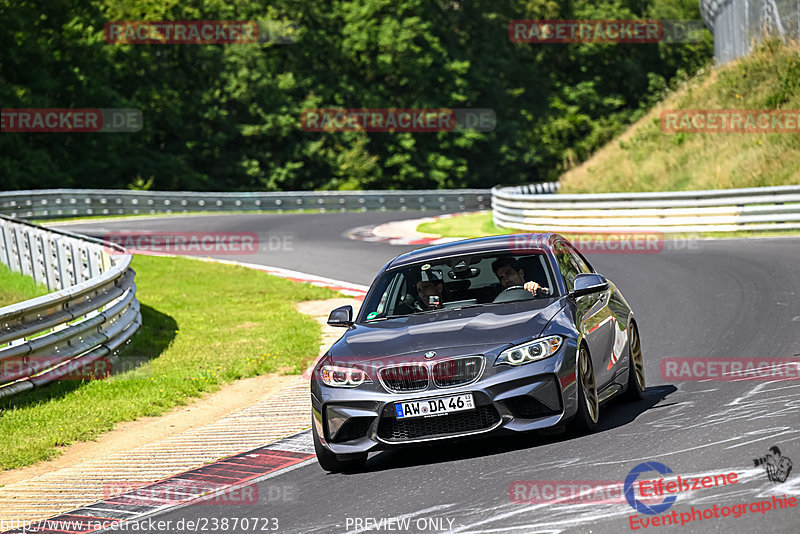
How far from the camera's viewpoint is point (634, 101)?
76.9 metres

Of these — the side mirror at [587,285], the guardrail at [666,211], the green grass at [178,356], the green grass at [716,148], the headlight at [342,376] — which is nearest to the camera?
the headlight at [342,376]

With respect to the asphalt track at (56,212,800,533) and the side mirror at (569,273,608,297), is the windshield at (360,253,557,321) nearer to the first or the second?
the side mirror at (569,273,608,297)

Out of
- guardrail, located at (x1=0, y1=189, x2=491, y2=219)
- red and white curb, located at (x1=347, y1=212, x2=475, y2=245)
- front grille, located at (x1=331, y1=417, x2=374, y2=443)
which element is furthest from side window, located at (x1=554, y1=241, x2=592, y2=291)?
guardrail, located at (x1=0, y1=189, x2=491, y2=219)

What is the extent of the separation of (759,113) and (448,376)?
26.5 metres

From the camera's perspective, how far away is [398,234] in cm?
3108

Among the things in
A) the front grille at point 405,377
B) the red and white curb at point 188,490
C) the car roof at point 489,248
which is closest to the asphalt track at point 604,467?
the red and white curb at point 188,490

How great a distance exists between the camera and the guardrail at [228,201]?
4194 centimetres

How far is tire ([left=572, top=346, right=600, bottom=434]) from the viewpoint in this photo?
777cm

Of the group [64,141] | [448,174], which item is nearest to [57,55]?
[64,141]

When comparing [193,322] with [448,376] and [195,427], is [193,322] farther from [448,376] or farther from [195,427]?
[448,376]

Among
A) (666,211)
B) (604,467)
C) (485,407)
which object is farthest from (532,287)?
(666,211)

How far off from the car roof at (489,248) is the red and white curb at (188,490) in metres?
1.69

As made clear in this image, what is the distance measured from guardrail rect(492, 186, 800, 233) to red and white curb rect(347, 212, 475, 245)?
2237mm

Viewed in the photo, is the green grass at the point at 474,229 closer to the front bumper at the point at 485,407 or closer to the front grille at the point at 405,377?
the front bumper at the point at 485,407
